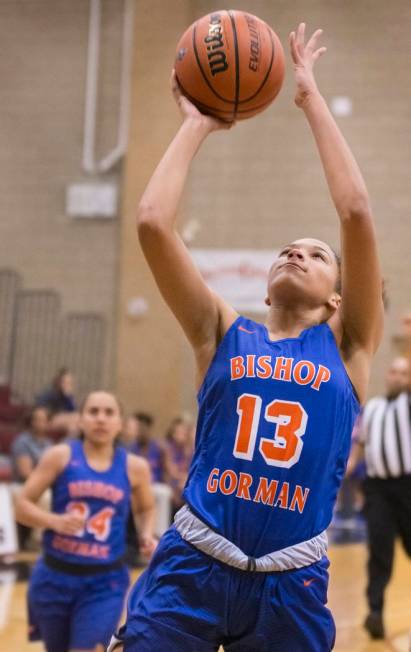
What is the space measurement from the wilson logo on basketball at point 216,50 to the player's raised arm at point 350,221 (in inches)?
8.2

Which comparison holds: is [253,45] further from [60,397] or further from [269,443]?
[60,397]

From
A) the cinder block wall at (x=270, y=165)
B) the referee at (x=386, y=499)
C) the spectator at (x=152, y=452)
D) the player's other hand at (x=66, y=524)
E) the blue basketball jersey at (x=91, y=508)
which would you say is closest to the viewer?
the player's other hand at (x=66, y=524)

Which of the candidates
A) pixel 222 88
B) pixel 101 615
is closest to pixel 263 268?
pixel 101 615

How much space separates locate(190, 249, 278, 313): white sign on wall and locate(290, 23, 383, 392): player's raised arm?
38.4 ft

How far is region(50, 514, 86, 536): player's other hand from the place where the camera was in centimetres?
452

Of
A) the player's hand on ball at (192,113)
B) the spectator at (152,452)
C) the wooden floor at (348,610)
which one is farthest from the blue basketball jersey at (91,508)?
the spectator at (152,452)

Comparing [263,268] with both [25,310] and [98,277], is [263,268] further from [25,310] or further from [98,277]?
[25,310]

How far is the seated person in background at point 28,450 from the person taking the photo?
10375mm

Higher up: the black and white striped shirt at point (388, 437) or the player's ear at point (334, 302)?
the player's ear at point (334, 302)

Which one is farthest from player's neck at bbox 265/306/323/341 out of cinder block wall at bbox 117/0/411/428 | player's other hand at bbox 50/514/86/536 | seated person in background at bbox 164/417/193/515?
cinder block wall at bbox 117/0/411/428

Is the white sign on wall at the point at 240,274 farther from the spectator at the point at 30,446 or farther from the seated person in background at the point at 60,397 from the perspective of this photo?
the spectator at the point at 30,446

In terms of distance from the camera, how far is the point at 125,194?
14656 millimetres

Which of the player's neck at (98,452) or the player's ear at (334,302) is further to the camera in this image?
the player's neck at (98,452)

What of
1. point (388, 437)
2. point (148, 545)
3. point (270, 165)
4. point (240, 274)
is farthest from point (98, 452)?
point (270, 165)
